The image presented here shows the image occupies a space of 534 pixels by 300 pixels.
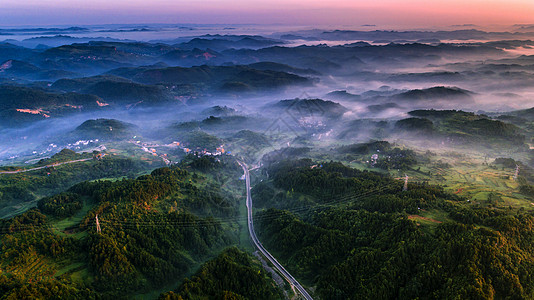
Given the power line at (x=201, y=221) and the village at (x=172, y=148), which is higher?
the power line at (x=201, y=221)

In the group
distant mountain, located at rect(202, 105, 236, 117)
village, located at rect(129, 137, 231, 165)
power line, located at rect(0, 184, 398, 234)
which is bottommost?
village, located at rect(129, 137, 231, 165)

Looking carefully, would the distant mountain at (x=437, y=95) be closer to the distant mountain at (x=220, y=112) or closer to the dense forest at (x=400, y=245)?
the distant mountain at (x=220, y=112)

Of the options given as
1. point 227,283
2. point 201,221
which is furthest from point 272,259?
point 201,221

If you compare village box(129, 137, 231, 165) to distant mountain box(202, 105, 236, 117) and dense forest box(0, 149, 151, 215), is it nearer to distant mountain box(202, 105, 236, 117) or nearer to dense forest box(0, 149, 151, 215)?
dense forest box(0, 149, 151, 215)

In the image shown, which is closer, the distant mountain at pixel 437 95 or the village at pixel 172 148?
the village at pixel 172 148

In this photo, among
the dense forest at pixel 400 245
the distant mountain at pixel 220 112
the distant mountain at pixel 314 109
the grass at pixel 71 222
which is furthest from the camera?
the distant mountain at pixel 220 112

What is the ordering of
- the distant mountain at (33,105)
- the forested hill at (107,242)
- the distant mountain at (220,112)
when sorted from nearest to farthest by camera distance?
1. the forested hill at (107,242)
2. the distant mountain at (33,105)
3. the distant mountain at (220,112)

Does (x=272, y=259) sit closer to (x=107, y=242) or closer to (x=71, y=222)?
(x=107, y=242)

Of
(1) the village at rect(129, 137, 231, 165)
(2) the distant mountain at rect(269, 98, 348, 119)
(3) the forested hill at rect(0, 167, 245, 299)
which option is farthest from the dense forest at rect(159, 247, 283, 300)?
(2) the distant mountain at rect(269, 98, 348, 119)

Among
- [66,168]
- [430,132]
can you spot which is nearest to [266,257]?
[66,168]

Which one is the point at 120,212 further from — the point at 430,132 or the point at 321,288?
the point at 430,132

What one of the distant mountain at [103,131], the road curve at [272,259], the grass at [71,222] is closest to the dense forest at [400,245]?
the road curve at [272,259]
